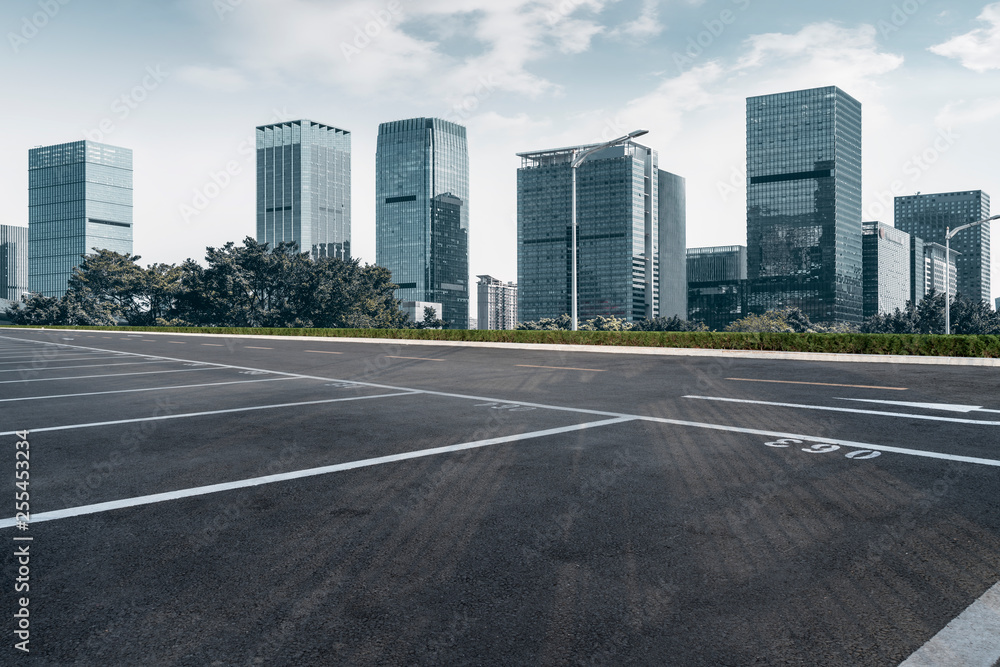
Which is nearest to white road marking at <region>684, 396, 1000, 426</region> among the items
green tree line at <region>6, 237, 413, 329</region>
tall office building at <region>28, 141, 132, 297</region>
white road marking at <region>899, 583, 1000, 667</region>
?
white road marking at <region>899, 583, 1000, 667</region>

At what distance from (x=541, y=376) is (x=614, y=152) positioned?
174 m

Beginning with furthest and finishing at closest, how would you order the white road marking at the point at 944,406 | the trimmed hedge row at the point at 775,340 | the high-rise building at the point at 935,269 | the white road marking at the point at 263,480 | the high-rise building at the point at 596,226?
the high-rise building at the point at 935,269, the high-rise building at the point at 596,226, the trimmed hedge row at the point at 775,340, the white road marking at the point at 944,406, the white road marking at the point at 263,480

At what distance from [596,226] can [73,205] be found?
449ft

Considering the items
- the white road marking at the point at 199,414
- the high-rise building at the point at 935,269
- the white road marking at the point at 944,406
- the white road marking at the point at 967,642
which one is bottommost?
the white road marking at the point at 967,642

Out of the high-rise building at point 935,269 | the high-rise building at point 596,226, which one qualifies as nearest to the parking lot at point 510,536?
the high-rise building at point 596,226

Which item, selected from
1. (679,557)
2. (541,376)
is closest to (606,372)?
(541,376)

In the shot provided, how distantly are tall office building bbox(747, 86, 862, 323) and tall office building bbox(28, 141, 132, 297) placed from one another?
170049mm

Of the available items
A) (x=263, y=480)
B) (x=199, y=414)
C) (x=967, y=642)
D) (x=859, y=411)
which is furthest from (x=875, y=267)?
(x=967, y=642)

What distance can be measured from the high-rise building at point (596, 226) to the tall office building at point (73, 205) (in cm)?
10611

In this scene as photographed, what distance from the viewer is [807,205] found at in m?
182

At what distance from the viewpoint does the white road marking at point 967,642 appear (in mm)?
2756

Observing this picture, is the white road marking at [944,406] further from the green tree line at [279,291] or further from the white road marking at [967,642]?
the green tree line at [279,291]

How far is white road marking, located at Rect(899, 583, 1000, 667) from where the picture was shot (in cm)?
276

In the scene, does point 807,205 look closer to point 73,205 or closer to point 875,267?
point 875,267
